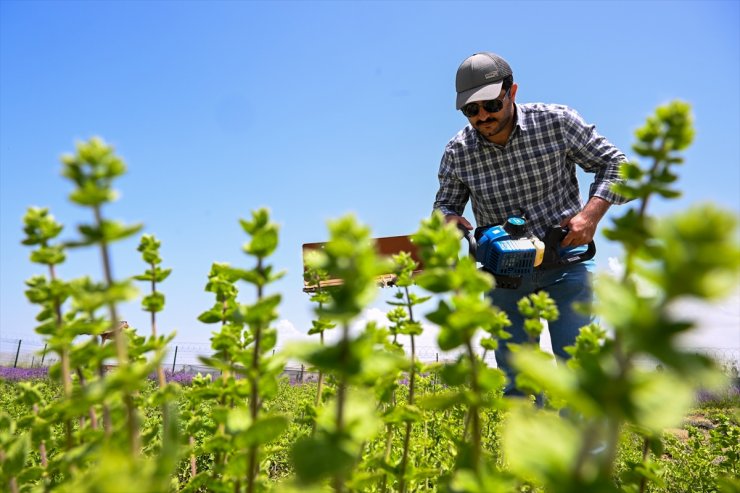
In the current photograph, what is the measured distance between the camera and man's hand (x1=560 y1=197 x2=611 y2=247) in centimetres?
409

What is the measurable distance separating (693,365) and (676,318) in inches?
2.2

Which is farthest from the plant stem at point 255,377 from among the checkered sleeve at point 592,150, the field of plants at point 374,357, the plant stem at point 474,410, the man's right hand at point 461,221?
the checkered sleeve at point 592,150

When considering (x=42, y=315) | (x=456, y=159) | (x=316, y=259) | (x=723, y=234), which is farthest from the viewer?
(x=456, y=159)

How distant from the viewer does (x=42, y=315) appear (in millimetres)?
1152

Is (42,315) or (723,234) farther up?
(723,234)

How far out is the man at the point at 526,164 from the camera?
A: 14.4 feet

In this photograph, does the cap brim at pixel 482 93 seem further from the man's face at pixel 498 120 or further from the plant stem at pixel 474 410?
the plant stem at pixel 474 410

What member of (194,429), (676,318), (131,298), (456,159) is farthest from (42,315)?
(456,159)

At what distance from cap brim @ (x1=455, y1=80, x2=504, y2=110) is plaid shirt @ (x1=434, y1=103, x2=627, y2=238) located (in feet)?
1.18

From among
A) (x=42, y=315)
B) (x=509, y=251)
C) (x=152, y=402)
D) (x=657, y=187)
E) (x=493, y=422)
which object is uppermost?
(x=657, y=187)

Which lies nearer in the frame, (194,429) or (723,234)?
(723,234)

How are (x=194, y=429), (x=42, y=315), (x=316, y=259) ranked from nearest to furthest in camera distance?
(x=316, y=259)
(x=42, y=315)
(x=194, y=429)

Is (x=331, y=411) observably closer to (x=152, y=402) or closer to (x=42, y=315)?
(x=152, y=402)

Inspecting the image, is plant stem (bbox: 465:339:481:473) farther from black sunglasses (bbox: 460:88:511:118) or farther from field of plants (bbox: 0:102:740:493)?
black sunglasses (bbox: 460:88:511:118)
